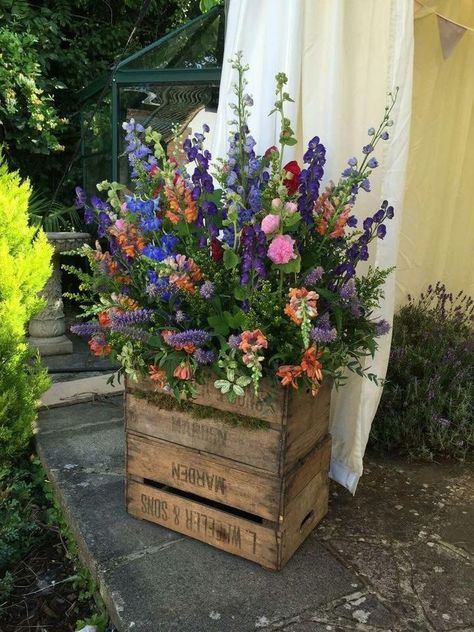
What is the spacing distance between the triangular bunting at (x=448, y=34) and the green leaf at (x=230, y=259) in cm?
234

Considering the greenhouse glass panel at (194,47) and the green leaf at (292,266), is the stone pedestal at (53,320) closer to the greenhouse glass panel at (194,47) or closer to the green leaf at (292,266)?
the greenhouse glass panel at (194,47)

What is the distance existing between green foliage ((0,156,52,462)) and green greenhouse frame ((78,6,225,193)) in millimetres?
1551

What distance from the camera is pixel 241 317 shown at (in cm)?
161

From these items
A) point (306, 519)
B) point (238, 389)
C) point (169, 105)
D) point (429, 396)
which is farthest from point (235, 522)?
point (169, 105)

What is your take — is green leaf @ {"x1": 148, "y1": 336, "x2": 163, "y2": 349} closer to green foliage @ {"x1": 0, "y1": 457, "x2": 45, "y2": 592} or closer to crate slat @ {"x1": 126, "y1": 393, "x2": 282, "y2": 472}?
crate slat @ {"x1": 126, "y1": 393, "x2": 282, "y2": 472}

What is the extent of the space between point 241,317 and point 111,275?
548mm

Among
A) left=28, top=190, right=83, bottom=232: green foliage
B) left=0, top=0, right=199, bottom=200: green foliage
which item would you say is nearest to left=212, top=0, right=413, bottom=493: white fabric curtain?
left=28, top=190, right=83, bottom=232: green foliage

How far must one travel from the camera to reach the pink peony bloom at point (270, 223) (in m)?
1.53

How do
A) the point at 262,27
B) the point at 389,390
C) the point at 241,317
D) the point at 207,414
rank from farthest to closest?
the point at 389,390 → the point at 262,27 → the point at 207,414 → the point at 241,317

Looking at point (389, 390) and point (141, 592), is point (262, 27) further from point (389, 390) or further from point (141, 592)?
point (141, 592)

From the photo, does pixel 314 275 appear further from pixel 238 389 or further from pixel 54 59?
pixel 54 59

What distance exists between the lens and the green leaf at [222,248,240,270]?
160 centimetres

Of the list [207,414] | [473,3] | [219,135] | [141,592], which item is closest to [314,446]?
[207,414]

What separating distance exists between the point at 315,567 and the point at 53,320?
128 inches
